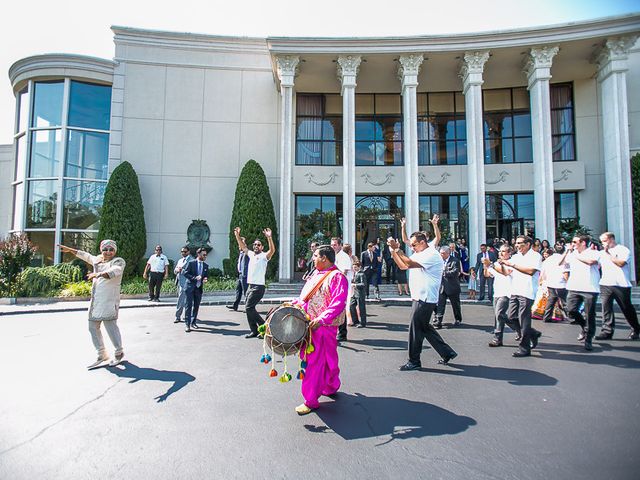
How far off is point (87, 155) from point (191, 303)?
13.3m

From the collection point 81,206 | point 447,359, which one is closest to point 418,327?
point 447,359

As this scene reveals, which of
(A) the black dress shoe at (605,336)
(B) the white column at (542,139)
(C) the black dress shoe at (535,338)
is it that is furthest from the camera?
(B) the white column at (542,139)

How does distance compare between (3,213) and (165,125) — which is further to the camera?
(3,213)

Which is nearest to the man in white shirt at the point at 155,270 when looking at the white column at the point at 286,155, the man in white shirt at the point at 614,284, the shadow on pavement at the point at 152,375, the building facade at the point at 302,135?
the building facade at the point at 302,135

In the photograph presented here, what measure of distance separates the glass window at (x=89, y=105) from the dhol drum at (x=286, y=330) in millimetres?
17773

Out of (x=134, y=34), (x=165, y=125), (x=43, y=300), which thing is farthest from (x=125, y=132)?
(x=43, y=300)

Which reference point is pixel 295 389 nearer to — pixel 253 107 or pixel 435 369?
pixel 435 369

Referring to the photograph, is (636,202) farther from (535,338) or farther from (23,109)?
(23,109)

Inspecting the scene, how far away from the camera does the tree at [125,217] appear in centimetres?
1525

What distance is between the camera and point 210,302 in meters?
12.3

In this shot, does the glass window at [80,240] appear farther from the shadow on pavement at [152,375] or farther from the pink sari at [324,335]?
the pink sari at [324,335]

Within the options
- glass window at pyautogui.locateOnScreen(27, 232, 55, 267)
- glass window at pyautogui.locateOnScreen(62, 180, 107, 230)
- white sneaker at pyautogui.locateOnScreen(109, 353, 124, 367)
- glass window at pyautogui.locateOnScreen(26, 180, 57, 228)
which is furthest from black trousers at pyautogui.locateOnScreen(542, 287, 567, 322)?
glass window at pyautogui.locateOnScreen(26, 180, 57, 228)

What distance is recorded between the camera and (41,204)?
55.5 feet

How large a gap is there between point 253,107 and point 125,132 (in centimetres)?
607
